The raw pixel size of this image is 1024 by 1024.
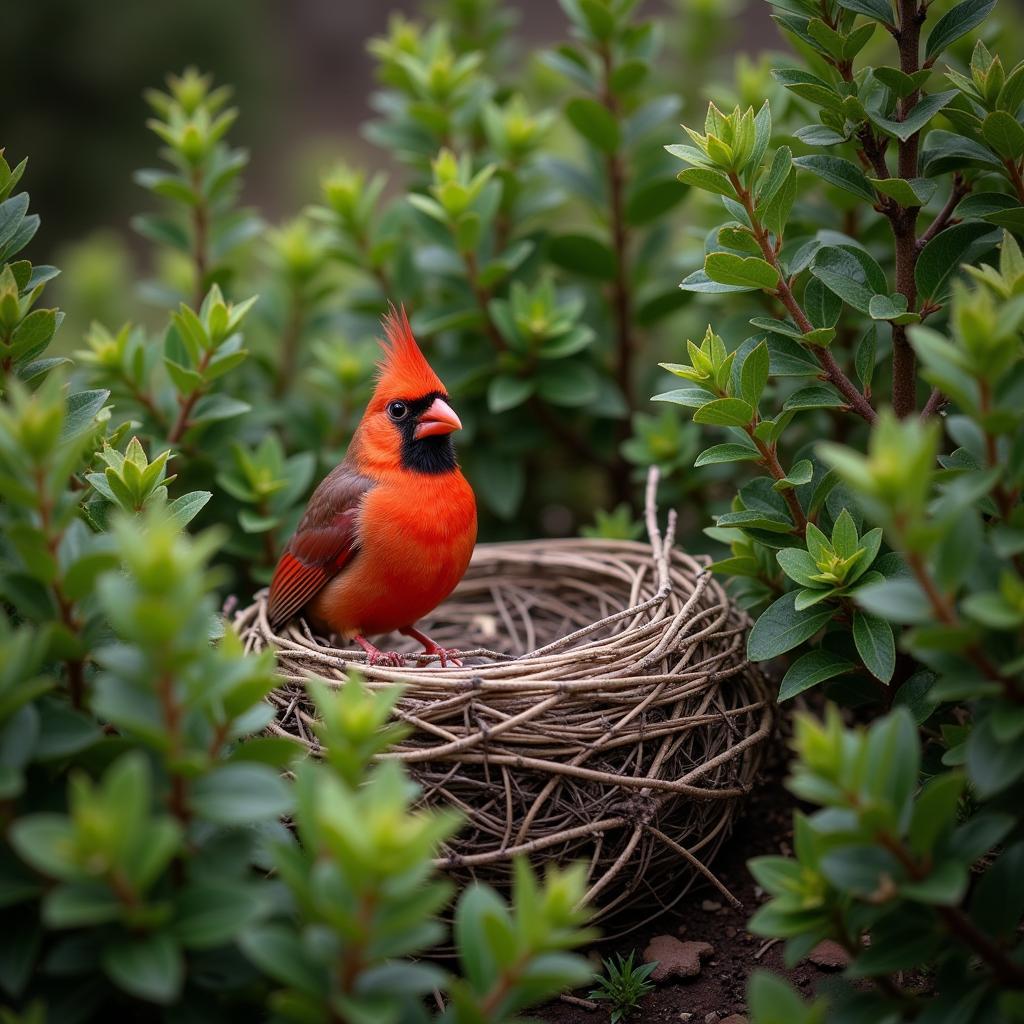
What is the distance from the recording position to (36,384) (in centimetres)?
317

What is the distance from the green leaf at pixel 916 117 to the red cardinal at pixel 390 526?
160 cm

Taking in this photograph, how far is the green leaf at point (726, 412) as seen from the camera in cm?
281

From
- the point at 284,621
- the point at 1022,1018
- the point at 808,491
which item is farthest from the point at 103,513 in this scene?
the point at 1022,1018

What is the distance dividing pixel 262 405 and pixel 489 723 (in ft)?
7.05

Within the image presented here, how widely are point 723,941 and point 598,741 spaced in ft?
2.38

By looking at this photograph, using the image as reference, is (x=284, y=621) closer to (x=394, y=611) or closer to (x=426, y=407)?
(x=394, y=611)

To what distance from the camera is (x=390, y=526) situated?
3.55m

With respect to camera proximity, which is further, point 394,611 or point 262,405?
point 262,405

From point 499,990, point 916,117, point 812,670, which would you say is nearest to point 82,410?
point 499,990

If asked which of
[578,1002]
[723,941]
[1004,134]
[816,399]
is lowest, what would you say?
[723,941]

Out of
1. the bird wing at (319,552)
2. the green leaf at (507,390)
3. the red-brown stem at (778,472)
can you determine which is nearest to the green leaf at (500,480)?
the green leaf at (507,390)

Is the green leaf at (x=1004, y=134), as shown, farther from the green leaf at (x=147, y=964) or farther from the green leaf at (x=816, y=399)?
the green leaf at (x=147, y=964)

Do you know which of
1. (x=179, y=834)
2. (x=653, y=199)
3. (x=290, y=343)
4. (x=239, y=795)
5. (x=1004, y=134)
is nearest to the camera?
(x=179, y=834)

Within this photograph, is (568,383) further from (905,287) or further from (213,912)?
(213,912)
